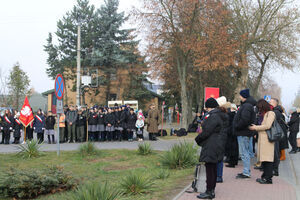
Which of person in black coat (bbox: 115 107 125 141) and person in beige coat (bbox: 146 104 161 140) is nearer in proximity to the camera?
person in black coat (bbox: 115 107 125 141)

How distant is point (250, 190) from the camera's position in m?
7.02

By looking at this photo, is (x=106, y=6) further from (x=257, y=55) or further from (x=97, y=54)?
(x=257, y=55)

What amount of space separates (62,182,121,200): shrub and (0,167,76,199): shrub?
1.61 m

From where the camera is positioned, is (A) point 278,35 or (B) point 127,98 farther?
(B) point 127,98

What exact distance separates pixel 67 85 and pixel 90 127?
35.5 meters

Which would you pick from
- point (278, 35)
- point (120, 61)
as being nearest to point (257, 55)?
point (278, 35)

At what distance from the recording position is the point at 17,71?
43.7m

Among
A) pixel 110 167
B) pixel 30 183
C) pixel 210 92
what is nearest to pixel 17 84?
pixel 210 92

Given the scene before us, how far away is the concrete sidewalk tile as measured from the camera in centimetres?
648

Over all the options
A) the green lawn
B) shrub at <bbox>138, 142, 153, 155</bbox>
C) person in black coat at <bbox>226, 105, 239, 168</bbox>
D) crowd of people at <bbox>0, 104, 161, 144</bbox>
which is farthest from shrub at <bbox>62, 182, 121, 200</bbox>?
crowd of people at <bbox>0, 104, 161, 144</bbox>

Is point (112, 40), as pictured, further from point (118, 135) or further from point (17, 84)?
point (118, 135)

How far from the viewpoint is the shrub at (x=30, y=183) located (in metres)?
6.65

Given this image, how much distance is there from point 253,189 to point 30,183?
452 cm

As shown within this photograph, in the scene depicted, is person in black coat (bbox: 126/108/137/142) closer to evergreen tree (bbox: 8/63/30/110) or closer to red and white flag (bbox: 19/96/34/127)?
red and white flag (bbox: 19/96/34/127)
